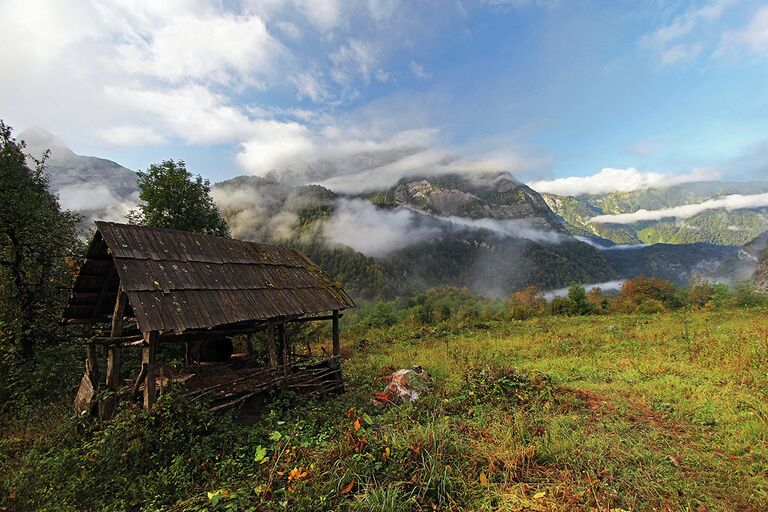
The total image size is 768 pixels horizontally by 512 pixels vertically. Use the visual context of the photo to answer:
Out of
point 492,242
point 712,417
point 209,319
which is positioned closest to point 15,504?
point 209,319

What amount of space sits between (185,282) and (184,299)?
1.83 ft

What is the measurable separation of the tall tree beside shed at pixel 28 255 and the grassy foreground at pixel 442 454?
2.98m

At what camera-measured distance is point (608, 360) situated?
43.6 feet

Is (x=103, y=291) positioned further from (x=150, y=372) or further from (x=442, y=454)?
(x=442, y=454)

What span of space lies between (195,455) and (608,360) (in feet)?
45.7

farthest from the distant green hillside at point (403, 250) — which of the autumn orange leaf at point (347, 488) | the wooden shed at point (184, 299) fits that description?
the autumn orange leaf at point (347, 488)

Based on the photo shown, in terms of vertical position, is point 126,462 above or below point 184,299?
below

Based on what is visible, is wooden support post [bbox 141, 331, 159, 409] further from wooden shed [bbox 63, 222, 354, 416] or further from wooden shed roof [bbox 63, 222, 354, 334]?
wooden shed roof [bbox 63, 222, 354, 334]

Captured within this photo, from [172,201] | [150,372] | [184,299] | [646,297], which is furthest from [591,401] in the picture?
[646,297]

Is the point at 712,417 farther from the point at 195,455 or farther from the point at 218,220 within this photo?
the point at 218,220

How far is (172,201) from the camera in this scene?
17531 mm

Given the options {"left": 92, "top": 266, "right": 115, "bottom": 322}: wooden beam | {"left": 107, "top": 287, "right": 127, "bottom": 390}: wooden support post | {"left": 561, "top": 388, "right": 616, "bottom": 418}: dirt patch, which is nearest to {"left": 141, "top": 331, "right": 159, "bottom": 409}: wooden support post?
{"left": 107, "top": 287, "right": 127, "bottom": 390}: wooden support post

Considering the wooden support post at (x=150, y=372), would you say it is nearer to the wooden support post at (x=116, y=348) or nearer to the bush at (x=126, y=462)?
the bush at (x=126, y=462)

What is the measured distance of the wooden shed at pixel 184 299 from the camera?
6891 millimetres
